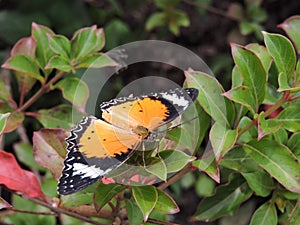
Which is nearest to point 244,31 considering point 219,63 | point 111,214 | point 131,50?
point 219,63

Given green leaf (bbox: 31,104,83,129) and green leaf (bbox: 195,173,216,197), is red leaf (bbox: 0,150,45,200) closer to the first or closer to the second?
green leaf (bbox: 31,104,83,129)

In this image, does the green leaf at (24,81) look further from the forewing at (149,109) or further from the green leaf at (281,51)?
the green leaf at (281,51)

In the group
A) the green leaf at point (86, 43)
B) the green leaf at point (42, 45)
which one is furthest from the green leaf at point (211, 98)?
the green leaf at point (42, 45)

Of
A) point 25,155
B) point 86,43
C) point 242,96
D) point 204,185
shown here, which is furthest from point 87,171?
point 204,185

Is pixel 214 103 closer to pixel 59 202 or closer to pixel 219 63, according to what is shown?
pixel 59 202

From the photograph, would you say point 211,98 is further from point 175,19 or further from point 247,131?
point 175,19

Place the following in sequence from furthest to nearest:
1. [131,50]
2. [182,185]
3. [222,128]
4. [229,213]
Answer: [182,185]
[131,50]
[229,213]
[222,128]

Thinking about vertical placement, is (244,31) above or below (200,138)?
above
